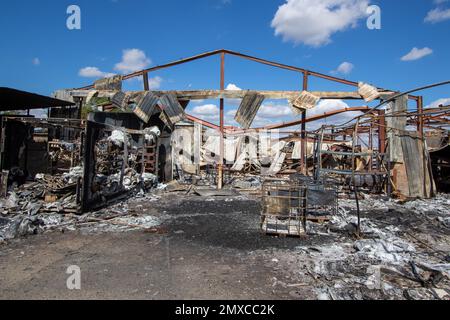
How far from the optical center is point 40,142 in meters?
14.0

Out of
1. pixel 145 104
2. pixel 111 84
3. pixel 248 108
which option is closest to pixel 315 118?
pixel 248 108

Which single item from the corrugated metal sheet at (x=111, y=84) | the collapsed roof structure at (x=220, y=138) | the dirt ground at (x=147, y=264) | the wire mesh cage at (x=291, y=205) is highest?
the corrugated metal sheet at (x=111, y=84)

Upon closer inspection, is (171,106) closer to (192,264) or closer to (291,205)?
(291,205)

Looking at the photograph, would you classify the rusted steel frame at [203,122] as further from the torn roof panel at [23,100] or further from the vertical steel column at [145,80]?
the torn roof panel at [23,100]

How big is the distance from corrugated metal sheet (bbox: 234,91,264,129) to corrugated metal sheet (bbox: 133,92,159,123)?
4.24m

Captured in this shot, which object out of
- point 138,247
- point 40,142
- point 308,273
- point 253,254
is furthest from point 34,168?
point 308,273

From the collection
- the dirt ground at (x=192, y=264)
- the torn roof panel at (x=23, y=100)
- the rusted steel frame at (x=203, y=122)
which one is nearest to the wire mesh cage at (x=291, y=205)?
the dirt ground at (x=192, y=264)

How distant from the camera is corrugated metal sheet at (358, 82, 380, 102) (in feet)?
45.7

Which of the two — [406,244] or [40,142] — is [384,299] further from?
[40,142]

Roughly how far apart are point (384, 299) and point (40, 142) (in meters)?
15.1

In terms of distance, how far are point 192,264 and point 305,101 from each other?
434 inches

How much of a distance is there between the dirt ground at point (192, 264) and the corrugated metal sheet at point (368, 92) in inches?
311

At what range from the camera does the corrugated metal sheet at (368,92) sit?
13.9 m

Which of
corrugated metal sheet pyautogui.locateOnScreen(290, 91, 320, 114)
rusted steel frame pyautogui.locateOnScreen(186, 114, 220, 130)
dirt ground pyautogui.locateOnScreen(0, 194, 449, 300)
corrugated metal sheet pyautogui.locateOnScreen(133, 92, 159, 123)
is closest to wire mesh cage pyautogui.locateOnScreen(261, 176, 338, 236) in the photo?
dirt ground pyautogui.locateOnScreen(0, 194, 449, 300)
